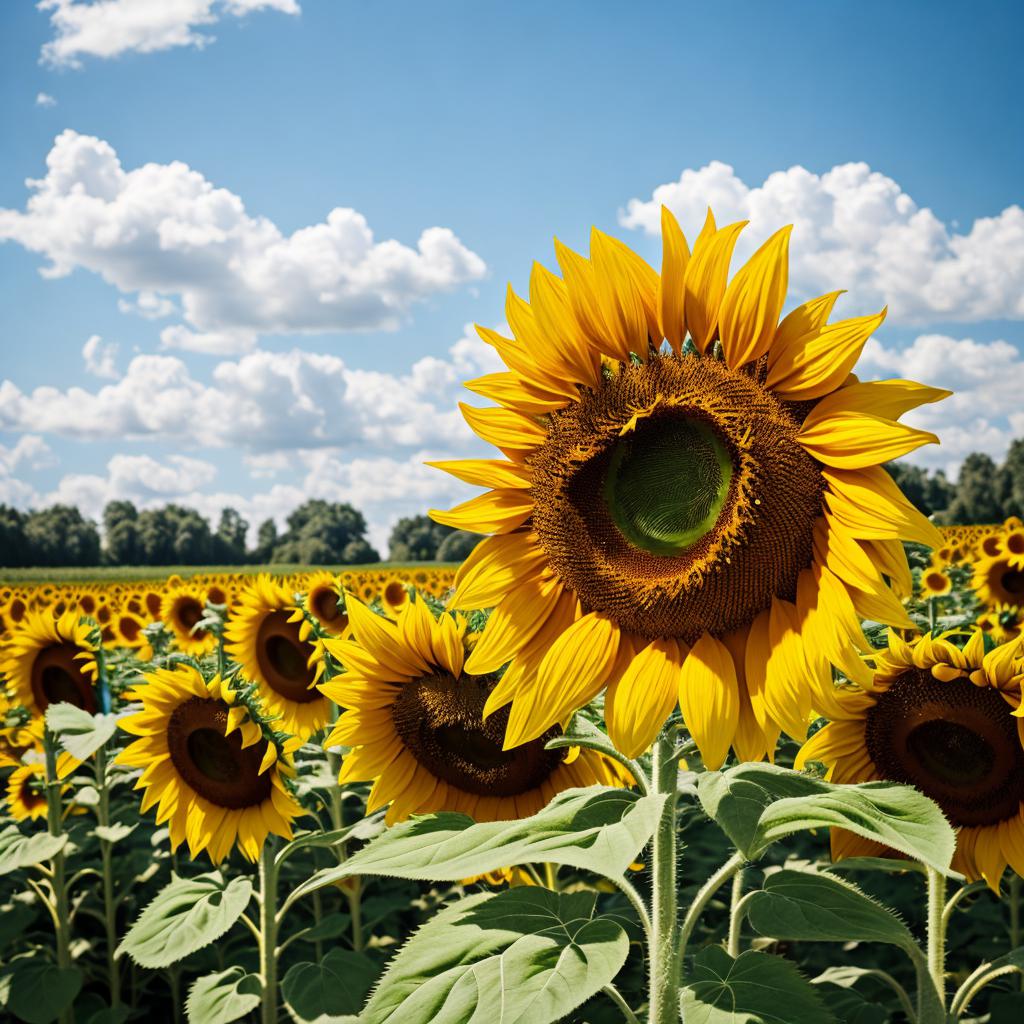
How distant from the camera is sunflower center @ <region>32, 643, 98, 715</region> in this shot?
6516mm

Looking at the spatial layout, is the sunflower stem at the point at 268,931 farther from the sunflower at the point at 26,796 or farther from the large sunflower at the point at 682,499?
the sunflower at the point at 26,796

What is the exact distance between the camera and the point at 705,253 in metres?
2.02

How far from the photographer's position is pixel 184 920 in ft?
12.8

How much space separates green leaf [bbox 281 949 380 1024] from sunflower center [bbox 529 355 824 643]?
2.74 metres

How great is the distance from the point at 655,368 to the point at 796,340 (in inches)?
12.2

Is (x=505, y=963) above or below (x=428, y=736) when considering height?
below

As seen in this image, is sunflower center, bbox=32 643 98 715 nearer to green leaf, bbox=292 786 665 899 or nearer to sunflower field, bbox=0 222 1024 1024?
sunflower field, bbox=0 222 1024 1024

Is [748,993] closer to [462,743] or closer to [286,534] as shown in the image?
[462,743]

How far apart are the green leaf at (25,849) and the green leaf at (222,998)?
1.95 m

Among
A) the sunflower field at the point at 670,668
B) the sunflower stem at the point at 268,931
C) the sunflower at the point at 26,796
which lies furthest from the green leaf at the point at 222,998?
the sunflower at the point at 26,796

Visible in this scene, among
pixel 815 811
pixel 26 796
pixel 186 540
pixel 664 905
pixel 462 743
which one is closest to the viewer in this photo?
pixel 815 811

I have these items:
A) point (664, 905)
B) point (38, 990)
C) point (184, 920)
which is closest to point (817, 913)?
point (664, 905)

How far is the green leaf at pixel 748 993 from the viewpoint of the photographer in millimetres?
1913

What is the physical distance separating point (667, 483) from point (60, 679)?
5.97m
